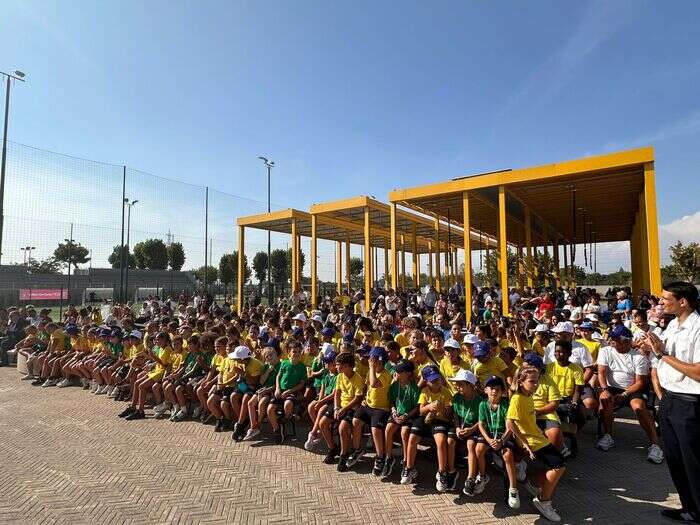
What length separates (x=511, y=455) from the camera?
3.55 meters

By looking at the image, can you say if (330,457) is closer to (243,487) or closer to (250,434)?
(243,487)

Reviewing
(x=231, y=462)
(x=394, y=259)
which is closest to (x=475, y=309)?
(x=394, y=259)

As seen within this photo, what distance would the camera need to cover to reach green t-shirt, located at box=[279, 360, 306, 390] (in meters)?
5.62

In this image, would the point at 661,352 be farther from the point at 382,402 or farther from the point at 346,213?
the point at 346,213

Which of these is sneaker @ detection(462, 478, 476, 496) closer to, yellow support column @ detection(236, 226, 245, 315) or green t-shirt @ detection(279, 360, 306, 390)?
green t-shirt @ detection(279, 360, 306, 390)

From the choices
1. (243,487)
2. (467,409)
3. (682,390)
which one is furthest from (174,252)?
(682,390)

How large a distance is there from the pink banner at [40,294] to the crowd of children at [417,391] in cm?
1126

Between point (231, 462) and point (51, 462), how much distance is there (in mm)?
2097

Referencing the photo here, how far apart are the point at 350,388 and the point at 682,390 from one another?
10.2 ft

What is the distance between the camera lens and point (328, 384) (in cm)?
536

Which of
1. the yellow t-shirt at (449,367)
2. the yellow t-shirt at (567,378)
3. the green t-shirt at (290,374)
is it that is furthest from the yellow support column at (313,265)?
the yellow t-shirt at (567,378)

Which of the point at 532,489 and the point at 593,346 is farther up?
the point at 593,346

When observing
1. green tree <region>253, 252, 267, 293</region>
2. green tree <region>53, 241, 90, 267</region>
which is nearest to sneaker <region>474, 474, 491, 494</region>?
green tree <region>53, 241, 90, 267</region>

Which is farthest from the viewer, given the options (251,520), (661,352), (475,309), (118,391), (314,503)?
(475,309)
